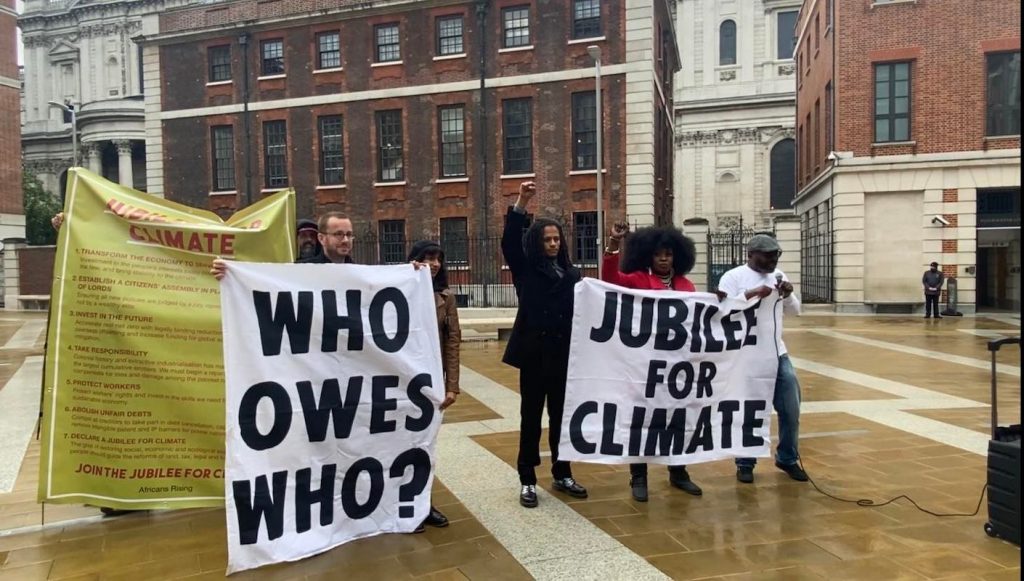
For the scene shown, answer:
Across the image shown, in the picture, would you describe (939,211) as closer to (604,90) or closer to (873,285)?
(873,285)

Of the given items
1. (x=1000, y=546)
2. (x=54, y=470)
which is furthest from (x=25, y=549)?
(x=1000, y=546)

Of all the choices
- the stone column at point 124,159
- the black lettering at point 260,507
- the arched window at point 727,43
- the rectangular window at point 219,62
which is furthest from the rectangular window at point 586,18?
the stone column at point 124,159

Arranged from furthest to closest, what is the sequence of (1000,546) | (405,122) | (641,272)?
(405,122) < (641,272) < (1000,546)

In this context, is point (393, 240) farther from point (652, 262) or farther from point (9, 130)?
point (652, 262)

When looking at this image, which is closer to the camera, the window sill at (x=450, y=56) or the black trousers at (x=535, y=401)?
the black trousers at (x=535, y=401)

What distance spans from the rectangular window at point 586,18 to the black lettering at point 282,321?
25.6 m

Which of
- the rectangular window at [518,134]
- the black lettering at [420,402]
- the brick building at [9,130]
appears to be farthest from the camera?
the brick building at [9,130]

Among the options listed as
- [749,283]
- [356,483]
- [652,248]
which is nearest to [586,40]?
[749,283]

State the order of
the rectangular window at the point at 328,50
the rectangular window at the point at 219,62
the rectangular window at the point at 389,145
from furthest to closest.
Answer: the rectangular window at the point at 219,62
the rectangular window at the point at 328,50
the rectangular window at the point at 389,145

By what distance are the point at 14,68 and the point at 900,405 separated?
45547mm

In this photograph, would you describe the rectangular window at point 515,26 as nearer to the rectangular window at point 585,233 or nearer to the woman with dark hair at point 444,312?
the rectangular window at point 585,233

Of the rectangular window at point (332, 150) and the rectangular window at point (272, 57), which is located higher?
the rectangular window at point (272, 57)

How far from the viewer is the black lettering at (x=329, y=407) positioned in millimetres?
3953

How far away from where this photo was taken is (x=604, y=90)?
27.2 metres
